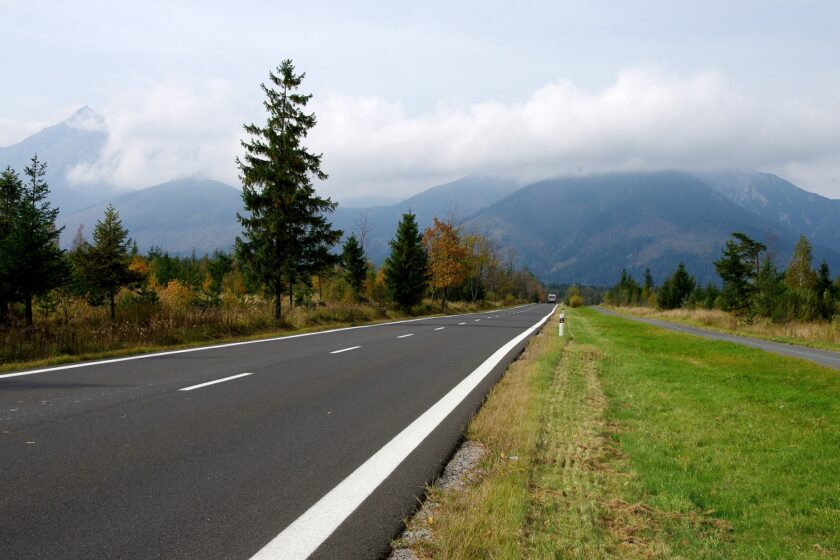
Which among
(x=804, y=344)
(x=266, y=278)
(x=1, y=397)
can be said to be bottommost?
(x=804, y=344)

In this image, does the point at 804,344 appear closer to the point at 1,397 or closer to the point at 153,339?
the point at 153,339

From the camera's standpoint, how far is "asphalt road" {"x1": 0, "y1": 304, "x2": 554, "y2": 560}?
313cm

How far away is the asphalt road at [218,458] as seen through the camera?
3129 mm

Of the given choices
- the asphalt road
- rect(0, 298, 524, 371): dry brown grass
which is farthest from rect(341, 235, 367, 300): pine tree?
the asphalt road

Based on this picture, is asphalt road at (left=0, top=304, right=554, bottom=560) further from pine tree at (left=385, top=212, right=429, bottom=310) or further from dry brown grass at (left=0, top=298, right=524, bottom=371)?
pine tree at (left=385, top=212, right=429, bottom=310)

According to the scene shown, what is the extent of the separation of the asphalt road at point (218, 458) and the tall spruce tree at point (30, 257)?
1327 cm

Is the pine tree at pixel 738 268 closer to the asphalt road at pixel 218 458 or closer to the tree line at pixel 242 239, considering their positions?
the tree line at pixel 242 239

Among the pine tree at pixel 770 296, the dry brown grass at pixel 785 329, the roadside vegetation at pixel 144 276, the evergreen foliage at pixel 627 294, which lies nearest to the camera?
the roadside vegetation at pixel 144 276

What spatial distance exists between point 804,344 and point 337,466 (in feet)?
86.8

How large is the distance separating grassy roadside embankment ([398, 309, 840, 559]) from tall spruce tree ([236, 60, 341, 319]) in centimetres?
1850

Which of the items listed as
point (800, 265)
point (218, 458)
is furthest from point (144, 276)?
point (800, 265)

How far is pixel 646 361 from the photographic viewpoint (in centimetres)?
1320

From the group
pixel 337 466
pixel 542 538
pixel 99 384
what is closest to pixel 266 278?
pixel 99 384

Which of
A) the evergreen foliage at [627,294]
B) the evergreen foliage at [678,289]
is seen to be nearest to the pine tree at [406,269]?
the evergreen foliage at [678,289]
